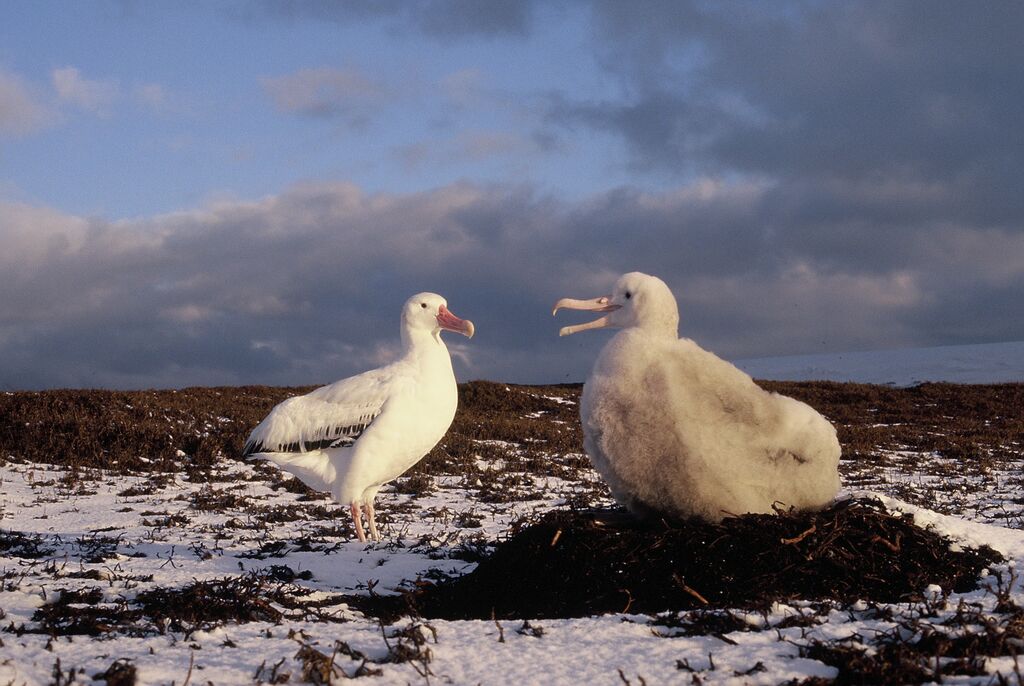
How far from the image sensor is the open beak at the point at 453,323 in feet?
27.8

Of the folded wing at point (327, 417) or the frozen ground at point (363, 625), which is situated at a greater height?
the folded wing at point (327, 417)

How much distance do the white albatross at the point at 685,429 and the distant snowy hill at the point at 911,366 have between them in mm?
31623

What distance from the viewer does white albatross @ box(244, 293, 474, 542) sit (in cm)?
771

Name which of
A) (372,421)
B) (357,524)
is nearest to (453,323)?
(372,421)

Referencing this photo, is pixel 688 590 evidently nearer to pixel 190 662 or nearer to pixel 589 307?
pixel 589 307

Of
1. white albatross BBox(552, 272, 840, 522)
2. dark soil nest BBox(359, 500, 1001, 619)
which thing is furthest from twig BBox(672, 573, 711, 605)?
white albatross BBox(552, 272, 840, 522)

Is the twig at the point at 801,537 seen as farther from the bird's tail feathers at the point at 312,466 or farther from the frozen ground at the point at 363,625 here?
the bird's tail feathers at the point at 312,466

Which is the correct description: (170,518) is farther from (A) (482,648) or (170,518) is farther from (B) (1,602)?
(A) (482,648)

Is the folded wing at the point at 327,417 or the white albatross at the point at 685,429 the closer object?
the white albatross at the point at 685,429

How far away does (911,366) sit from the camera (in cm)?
4256

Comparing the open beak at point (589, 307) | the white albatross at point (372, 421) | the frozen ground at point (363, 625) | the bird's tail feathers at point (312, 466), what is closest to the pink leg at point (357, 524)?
the white albatross at point (372, 421)

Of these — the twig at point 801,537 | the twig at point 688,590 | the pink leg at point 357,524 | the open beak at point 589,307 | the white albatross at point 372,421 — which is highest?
the open beak at point 589,307

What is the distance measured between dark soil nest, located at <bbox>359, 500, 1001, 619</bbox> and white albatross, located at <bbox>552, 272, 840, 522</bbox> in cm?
17

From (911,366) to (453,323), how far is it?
129 ft
